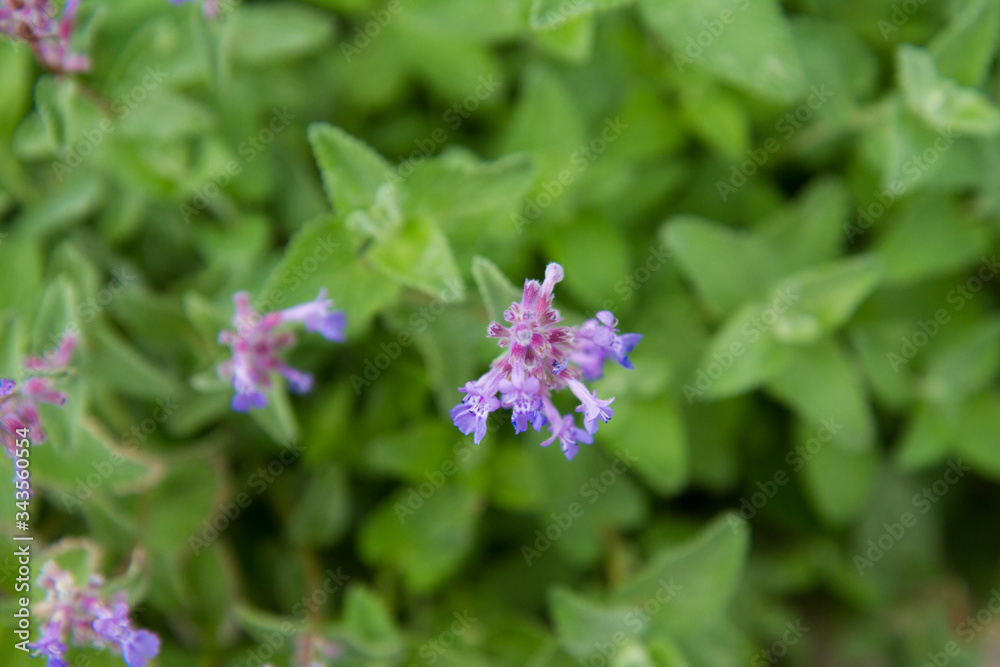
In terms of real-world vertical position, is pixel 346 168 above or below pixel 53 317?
above

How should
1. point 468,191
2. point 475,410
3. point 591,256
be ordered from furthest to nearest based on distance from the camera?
point 591,256
point 468,191
point 475,410

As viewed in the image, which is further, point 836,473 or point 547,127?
point 836,473

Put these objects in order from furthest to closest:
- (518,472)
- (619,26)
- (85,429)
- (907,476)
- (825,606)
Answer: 1. (825,606)
2. (907,476)
3. (619,26)
4. (518,472)
5. (85,429)

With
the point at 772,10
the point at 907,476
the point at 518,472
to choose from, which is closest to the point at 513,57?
the point at 772,10

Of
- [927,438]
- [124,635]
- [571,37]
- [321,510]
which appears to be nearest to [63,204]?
[321,510]

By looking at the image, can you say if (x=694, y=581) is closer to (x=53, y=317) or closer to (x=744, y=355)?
(x=744, y=355)

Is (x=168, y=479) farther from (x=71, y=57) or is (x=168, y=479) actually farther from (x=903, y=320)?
(x=903, y=320)

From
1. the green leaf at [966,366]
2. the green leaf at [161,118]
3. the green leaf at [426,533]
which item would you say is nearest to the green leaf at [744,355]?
the green leaf at [966,366]

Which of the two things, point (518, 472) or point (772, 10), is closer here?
point (772, 10)

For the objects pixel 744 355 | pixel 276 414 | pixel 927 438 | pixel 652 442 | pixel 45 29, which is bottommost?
pixel 927 438
